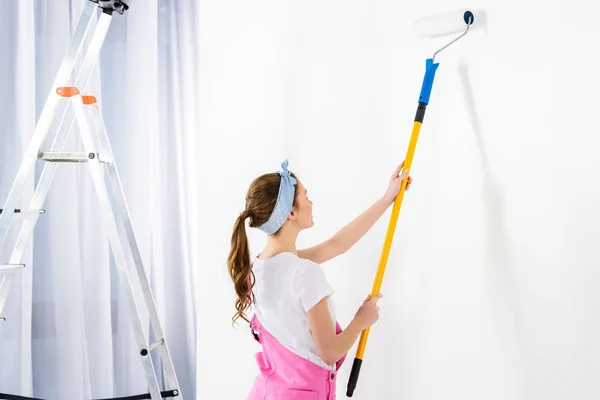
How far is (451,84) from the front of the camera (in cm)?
193

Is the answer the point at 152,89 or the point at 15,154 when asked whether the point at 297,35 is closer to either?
the point at 152,89

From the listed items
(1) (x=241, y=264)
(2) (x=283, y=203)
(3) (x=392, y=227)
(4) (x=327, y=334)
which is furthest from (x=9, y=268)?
(3) (x=392, y=227)

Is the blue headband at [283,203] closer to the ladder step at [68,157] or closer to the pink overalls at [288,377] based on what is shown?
the pink overalls at [288,377]

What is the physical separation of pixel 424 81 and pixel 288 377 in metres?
0.86

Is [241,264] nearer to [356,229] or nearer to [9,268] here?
[356,229]

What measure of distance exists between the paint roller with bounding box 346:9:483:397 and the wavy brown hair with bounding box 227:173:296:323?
0.92ft

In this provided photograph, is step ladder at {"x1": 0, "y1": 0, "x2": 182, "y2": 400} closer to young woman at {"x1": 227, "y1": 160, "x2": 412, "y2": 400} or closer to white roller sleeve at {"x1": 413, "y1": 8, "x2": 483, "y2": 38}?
young woman at {"x1": 227, "y1": 160, "x2": 412, "y2": 400}

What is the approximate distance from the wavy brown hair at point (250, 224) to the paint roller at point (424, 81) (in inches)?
11.1

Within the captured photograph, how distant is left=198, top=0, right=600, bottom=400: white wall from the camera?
168 cm

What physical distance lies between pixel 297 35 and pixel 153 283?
126cm

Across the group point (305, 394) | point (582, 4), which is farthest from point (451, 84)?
point (305, 394)

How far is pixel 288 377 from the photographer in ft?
6.19

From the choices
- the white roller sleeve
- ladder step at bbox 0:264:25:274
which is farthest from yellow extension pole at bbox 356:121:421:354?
ladder step at bbox 0:264:25:274

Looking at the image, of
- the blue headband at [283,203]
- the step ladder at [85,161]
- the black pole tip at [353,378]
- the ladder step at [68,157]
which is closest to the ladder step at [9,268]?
the step ladder at [85,161]
